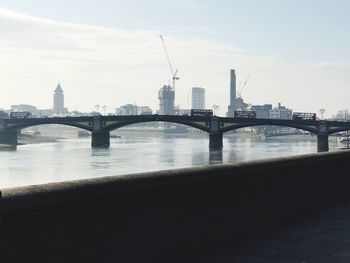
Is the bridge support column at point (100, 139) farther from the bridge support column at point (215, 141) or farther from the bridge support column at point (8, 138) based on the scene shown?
the bridge support column at point (215, 141)

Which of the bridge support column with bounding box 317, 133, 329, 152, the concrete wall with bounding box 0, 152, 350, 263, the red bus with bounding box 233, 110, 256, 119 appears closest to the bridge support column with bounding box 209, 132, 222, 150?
the bridge support column with bounding box 317, 133, 329, 152

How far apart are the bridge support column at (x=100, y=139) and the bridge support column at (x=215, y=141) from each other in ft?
83.3

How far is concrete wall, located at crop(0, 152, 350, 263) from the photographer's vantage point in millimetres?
5027

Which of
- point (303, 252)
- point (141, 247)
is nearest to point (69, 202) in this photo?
point (141, 247)

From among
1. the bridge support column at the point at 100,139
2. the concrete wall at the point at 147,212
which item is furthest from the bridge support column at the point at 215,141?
the concrete wall at the point at 147,212

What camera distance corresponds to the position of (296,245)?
7.96 m

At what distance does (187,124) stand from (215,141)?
10520 millimetres

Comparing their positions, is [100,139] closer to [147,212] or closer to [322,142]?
[322,142]

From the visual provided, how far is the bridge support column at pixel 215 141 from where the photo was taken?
13640 centimetres

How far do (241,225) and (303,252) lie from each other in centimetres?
126

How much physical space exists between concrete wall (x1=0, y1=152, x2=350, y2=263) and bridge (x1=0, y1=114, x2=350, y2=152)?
12518 cm

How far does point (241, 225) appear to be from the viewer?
859cm

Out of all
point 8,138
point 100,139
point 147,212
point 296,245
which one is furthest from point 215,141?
point 147,212

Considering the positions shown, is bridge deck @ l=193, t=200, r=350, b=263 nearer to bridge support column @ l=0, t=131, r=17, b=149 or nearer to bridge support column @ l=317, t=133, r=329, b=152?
bridge support column @ l=317, t=133, r=329, b=152
